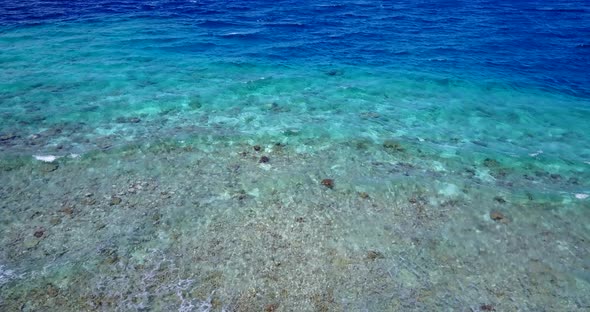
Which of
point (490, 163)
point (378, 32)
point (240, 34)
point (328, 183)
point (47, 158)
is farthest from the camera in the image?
point (378, 32)

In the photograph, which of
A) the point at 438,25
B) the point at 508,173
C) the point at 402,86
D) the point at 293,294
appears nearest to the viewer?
the point at 293,294

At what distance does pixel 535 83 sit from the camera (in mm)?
17203

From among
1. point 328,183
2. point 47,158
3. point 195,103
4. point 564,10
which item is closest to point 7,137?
point 47,158

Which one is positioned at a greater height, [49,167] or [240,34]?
[240,34]

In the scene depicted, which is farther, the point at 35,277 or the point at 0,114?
the point at 0,114

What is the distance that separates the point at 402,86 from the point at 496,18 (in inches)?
522

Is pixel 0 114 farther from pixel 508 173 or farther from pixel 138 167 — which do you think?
pixel 508 173

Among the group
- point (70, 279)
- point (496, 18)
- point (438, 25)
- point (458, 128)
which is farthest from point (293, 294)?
point (496, 18)

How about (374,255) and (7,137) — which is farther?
(7,137)

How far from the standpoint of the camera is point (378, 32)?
2275cm

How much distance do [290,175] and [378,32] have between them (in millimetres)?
15285

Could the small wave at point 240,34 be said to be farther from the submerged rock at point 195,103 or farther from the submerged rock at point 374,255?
the submerged rock at point 374,255

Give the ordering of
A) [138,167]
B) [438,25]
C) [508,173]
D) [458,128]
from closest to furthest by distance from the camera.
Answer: [138,167], [508,173], [458,128], [438,25]

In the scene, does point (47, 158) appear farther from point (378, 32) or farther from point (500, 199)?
point (378, 32)
